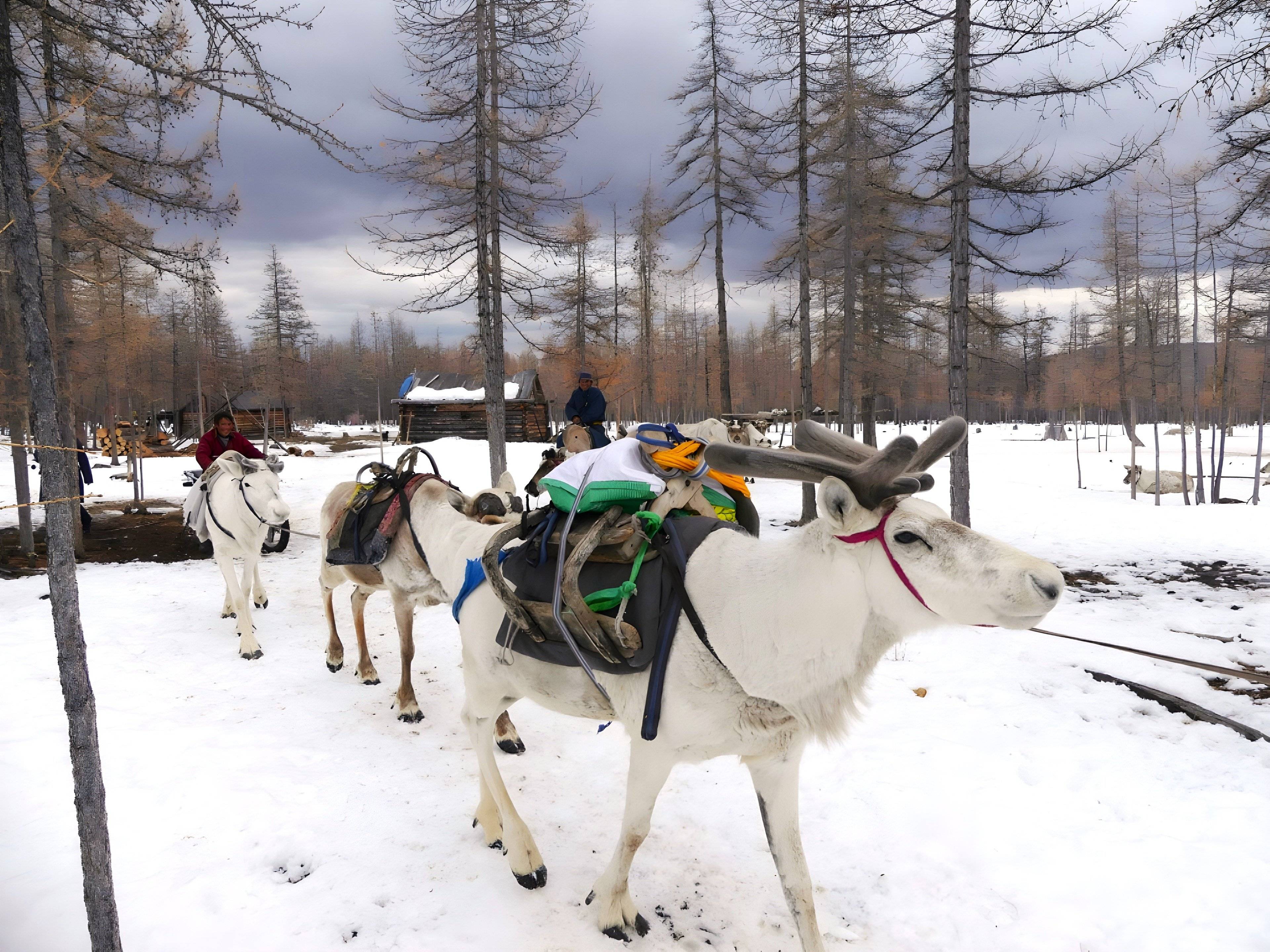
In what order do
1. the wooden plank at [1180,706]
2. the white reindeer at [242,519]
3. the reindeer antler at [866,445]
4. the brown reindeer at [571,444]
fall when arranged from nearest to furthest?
1. the reindeer antler at [866,445]
2. the wooden plank at [1180,706]
3. the white reindeer at [242,519]
4. the brown reindeer at [571,444]

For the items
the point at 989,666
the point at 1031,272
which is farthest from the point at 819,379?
the point at 989,666

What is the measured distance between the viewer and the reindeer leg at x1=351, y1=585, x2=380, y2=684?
17.9ft

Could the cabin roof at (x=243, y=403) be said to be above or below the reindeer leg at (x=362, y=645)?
above

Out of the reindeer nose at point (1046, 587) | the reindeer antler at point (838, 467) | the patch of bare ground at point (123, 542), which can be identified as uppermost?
the reindeer antler at point (838, 467)

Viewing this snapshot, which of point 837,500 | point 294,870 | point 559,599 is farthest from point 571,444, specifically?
point 837,500

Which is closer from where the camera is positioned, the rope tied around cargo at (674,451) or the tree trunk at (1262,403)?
the rope tied around cargo at (674,451)

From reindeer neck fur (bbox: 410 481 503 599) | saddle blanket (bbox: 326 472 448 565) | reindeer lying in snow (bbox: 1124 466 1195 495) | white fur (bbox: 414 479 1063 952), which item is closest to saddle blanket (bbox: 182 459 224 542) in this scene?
saddle blanket (bbox: 326 472 448 565)

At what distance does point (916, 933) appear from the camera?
2715 millimetres

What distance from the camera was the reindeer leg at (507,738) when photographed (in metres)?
4.22

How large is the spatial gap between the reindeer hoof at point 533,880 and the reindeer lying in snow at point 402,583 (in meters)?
1.30

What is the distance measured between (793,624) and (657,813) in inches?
85.6

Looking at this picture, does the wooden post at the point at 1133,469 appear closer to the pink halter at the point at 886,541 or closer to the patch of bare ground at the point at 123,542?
the pink halter at the point at 886,541

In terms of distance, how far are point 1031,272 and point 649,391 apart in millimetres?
16638

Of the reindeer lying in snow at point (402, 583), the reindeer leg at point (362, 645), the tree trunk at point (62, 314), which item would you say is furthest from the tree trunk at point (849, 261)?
the tree trunk at point (62, 314)
